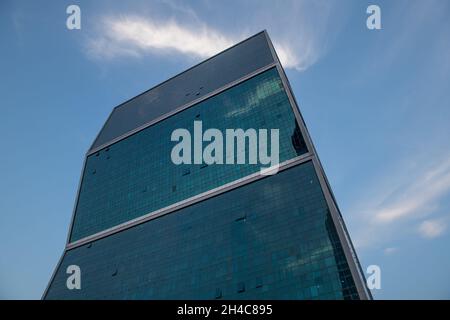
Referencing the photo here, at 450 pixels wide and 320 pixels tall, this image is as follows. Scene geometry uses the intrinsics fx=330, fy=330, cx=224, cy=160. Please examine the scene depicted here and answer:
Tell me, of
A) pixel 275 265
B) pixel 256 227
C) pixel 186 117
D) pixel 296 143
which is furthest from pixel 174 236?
pixel 186 117

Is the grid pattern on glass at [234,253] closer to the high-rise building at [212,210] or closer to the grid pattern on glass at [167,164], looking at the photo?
the high-rise building at [212,210]

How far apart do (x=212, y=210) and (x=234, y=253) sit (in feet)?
28.6

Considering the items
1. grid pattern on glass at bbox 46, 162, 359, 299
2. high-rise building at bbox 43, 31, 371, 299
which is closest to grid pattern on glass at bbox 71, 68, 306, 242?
high-rise building at bbox 43, 31, 371, 299

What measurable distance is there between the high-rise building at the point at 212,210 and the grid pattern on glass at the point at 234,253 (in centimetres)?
13

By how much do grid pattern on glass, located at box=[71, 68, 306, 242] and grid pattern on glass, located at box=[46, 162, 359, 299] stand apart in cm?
370

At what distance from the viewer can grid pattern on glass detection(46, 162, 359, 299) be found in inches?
1276

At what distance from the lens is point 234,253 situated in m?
38.4

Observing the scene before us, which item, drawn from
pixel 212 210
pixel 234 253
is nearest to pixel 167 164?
pixel 212 210

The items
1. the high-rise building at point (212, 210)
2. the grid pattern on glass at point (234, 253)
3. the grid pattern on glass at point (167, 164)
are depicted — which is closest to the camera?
the grid pattern on glass at point (234, 253)

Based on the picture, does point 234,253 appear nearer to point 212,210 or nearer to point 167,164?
point 212,210

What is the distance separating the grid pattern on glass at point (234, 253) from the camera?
32.4 m

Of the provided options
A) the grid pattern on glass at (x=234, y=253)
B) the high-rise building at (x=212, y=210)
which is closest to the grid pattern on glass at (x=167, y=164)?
the high-rise building at (x=212, y=210)

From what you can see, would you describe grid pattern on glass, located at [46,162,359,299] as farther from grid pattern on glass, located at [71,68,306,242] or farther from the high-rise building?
grid pattern on glass, located at [71,68,306,242]
